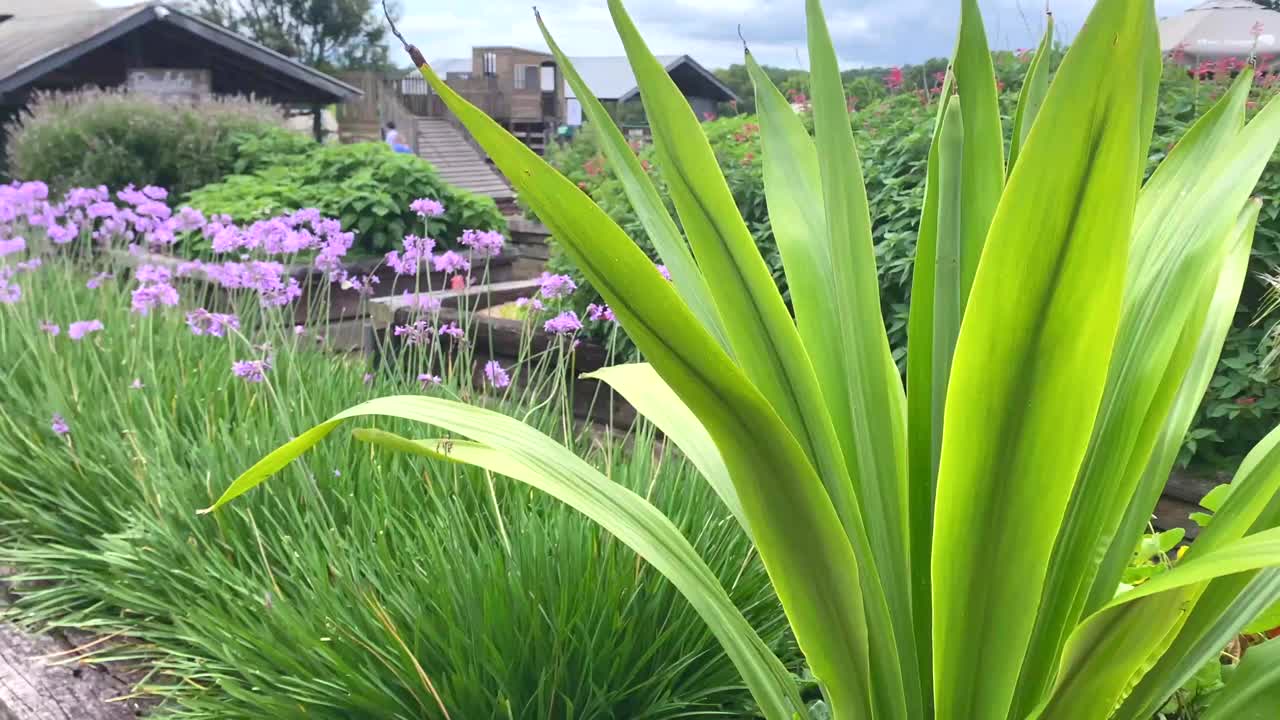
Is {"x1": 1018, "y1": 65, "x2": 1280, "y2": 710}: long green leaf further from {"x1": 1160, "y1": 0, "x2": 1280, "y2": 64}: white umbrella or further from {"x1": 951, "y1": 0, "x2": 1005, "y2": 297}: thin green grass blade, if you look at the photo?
{"x1": 1160, "y1": 0, "x2": 1280, "y2": 64}: white umbrella

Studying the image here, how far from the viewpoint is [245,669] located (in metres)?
1.56

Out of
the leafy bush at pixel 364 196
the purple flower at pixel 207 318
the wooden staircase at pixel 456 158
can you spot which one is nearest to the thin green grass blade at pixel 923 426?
the purple flower at pixel 207 318

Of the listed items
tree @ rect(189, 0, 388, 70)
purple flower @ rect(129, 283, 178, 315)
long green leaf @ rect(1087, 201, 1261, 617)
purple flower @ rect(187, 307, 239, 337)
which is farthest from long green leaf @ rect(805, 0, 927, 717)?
tree @ rect(189, 0, 388, 70)

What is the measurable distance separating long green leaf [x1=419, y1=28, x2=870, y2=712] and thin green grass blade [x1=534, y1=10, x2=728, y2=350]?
0.27 metres

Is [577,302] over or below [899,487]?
below

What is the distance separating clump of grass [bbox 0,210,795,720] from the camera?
4.80ft

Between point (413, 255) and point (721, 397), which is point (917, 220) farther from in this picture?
point (721, 397)

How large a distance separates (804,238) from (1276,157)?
7.50 ft

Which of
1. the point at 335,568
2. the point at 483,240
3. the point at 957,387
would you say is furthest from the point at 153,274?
the point at 957,387

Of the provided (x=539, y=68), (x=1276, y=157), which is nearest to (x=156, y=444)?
(x=1276, y=157)

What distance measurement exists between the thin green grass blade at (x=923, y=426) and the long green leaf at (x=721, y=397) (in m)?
0.25

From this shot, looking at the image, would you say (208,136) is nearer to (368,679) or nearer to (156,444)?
(156,444)

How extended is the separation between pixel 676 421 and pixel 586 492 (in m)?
0.21

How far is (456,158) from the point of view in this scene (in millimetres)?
25297
